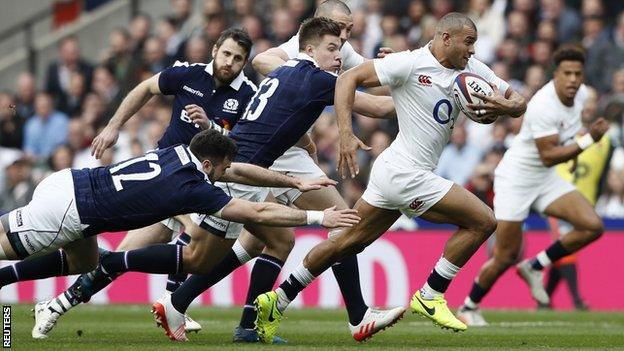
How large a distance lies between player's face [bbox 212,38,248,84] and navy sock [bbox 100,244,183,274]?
4.94ft

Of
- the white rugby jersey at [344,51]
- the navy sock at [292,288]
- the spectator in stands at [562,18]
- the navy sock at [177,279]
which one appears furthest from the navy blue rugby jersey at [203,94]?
the spectator in stands at [562,18]

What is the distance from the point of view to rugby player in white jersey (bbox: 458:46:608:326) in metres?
13.8

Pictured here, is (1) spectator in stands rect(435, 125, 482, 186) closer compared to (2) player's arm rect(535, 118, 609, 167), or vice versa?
(2) player's arm rect(535, 118, 609, 167)

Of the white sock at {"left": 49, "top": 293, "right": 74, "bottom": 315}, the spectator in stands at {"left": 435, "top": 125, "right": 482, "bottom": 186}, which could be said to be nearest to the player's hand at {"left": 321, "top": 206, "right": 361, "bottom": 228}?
the white sock at {"left": 49, "top": 293, "right": 74, "bottom": 315}

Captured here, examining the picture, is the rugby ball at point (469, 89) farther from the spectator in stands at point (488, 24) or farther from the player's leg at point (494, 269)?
the spectator in stands at point (488, 24)

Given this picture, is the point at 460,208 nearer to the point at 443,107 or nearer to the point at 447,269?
the point at 447,269

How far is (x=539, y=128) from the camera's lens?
45.7 ft

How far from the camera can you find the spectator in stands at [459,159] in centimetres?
1836

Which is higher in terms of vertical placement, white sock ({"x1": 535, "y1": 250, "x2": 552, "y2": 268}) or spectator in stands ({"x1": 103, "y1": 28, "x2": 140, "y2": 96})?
spectator in stands ({"x1": 103, "y1": 28, "x2": 140, "y2": 96})

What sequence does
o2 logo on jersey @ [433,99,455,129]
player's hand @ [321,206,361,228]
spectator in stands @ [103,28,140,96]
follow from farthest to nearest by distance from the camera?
spectator in stands @ [103,28,140,96], o2 logo on jersey @ [433,99,455,129], player's hand @ [321,206,361,228]

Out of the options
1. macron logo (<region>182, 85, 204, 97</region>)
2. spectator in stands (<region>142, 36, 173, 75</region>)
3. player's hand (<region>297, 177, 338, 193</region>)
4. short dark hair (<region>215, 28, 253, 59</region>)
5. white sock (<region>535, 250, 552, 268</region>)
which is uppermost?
short dark hair (<region>215, 28, 253, 59</region>)

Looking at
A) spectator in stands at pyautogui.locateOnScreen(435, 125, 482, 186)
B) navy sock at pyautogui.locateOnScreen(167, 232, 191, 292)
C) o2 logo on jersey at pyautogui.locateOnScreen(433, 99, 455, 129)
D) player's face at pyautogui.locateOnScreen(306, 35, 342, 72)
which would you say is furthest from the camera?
spectator in stands at pyautogui.locateOnScreen(435, 125, 482, 186)

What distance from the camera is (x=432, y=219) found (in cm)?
1087

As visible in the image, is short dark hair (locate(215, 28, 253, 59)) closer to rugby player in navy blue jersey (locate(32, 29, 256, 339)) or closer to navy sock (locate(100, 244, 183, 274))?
rugby player in navy blue jersey (locate(32, 29, 256, 339))
